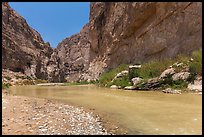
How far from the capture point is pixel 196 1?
75.5 ft

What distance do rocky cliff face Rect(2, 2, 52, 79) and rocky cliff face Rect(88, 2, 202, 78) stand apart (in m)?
25.3

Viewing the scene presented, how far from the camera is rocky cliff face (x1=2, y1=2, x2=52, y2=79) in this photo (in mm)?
63356

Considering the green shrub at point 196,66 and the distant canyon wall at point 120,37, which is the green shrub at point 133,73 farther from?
the green shrub at point 196,66

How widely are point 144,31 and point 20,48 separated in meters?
46.5

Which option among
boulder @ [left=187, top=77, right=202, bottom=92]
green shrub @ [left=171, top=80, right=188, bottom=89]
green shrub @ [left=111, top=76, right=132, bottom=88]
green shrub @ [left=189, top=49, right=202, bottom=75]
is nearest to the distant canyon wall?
green shrub @ [left=189, top=49, right=202, bottom=75]

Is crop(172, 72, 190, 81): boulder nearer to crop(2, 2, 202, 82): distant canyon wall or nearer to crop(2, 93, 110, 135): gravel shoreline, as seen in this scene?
crop(2, 2, 202, 82): distant canyon wall

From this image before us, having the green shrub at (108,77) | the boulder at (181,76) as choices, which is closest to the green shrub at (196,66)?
the boulder at (181,76)

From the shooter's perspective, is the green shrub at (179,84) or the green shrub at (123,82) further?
the green shrub at (123,82)

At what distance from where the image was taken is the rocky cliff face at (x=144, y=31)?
23734 mm

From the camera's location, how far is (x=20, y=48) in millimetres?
68312

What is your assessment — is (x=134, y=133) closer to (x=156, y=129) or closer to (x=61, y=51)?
(x=156, y=129)

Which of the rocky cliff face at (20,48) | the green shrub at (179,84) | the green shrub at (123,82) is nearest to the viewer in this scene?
the green shrub at (179,84)

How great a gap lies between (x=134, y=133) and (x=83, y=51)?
11371 cm

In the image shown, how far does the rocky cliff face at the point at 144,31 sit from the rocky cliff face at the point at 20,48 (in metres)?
25.3
